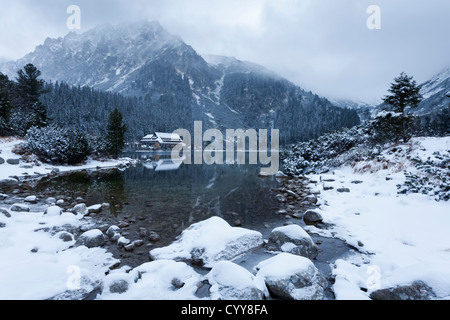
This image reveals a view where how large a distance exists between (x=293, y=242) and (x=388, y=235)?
3.47 m

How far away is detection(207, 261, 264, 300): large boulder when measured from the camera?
13.8 feet

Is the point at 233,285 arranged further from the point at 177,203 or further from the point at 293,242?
the point at 177,203

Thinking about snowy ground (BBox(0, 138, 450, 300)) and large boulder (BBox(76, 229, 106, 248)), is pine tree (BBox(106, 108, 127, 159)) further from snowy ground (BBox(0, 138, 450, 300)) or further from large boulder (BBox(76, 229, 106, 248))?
large boulder (BBox(76, 229, 106, 248))

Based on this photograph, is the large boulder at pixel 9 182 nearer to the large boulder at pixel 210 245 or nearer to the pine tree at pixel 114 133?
the large boulder at pixel 210 245

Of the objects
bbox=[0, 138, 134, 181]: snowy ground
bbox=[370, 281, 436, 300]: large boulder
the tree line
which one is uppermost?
the tree line

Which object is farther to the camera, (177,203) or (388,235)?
(177,203)

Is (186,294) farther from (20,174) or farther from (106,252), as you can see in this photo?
(20,174)

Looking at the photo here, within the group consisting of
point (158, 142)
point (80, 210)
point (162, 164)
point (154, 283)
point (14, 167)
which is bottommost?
point (154, 283)

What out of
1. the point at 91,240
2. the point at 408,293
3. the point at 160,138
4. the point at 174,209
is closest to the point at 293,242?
the point at 408,293

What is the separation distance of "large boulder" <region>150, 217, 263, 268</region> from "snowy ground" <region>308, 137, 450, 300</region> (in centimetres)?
271

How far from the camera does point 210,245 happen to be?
6664mm

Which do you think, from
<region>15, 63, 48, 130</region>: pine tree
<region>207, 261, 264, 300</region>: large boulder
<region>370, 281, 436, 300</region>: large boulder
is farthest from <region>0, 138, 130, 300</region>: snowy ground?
<region>15, 63, 48, 130</region>: pine tree
